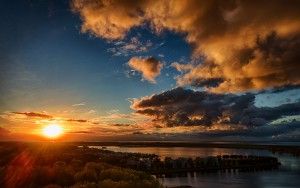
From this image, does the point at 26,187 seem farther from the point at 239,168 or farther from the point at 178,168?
the point at 239,168

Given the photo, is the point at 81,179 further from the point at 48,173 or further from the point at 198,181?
the point at 198,181

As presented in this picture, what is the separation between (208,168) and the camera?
11025 centimetres

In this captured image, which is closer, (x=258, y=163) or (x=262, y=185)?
(x=262, y=185)

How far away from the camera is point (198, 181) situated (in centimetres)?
8512

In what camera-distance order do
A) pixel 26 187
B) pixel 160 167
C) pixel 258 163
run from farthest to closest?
1. pixel 258 163
2. pixel 160 167
3. pixel 26 187

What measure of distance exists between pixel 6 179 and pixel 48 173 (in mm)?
3625

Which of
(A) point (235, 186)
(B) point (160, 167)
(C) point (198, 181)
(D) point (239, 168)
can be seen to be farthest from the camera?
(D) point (239, 168)

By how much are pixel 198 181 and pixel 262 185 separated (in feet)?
46.1

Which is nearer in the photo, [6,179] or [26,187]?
[26,187]

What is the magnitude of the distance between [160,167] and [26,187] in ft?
247

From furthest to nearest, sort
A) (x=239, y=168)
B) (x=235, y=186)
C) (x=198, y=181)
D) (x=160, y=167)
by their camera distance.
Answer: (x=239, y=168) < (x=160, y=167) < (x=198, y=181) < (x=235, y=186)

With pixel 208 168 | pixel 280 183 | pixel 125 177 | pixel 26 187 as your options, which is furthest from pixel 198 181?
pixel 26 187

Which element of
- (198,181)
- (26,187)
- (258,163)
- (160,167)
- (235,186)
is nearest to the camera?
(26,187)

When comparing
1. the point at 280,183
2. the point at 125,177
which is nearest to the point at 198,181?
the point at 280,183
